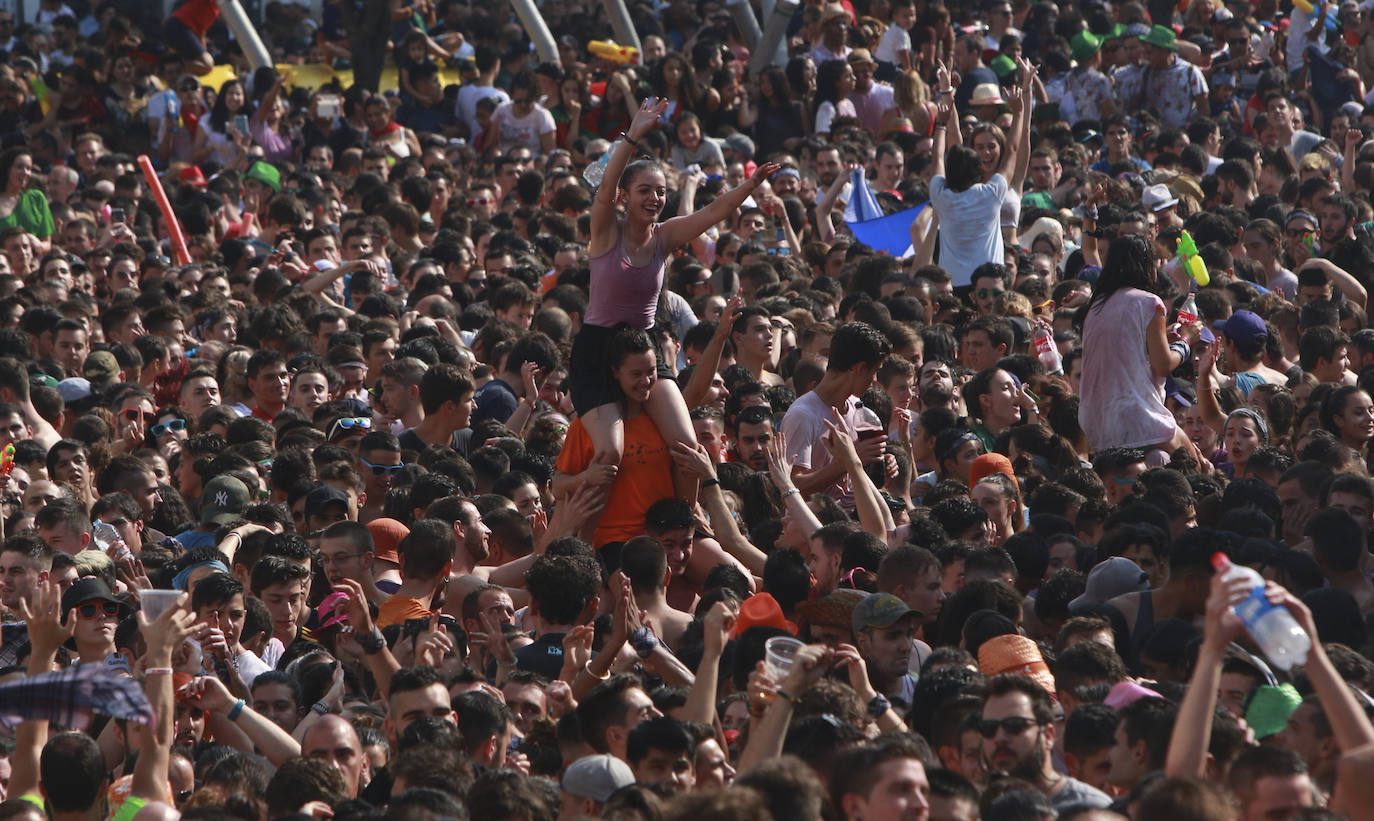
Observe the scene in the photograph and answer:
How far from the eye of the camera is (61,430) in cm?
1145

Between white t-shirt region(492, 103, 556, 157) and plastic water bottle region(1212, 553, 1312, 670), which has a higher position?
plastic water bottle region(1212, 553, 1312, 670)

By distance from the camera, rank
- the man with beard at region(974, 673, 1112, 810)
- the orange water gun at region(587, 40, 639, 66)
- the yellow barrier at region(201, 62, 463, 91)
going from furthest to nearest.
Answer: the yellow barrier at region(201, 62, 463, 91) → the orange water gun at region(587, 40, 639, 66) → the man with beard at region(974, 673, 1112, 810)

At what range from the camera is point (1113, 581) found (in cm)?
739

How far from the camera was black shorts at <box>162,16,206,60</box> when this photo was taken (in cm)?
2125

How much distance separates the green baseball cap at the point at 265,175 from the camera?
17.5 metres

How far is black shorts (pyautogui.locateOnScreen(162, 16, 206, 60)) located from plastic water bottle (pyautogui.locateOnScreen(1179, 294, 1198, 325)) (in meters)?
12.8

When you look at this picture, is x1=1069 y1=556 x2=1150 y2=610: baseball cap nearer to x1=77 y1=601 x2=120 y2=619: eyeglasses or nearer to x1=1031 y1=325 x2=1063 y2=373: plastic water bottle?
x1=77 y1=601 x2=120 y2=619: eyeglasses

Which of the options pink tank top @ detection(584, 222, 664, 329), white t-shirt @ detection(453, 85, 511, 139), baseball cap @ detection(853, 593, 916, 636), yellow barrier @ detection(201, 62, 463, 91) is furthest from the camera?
yellow barrier @ detection(201, 62, 463, 91)

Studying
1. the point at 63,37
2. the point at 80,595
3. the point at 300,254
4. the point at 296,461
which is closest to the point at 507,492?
the point at 296,461

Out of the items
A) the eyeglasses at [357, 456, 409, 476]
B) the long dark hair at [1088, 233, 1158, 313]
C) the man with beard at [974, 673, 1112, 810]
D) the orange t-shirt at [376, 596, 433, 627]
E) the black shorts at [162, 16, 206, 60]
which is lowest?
the black shorts at [162, 16, 206, 60]

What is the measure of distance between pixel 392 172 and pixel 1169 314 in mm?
8285

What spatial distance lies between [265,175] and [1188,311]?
30.0 ft

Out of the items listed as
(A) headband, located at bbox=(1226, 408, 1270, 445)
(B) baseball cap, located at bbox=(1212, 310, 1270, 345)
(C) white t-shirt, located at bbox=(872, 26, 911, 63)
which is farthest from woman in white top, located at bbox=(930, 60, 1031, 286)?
(C) white t-shirt, located at bbox=(872, 26, 911, 63)

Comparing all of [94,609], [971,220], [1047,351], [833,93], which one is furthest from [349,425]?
[833,93]
